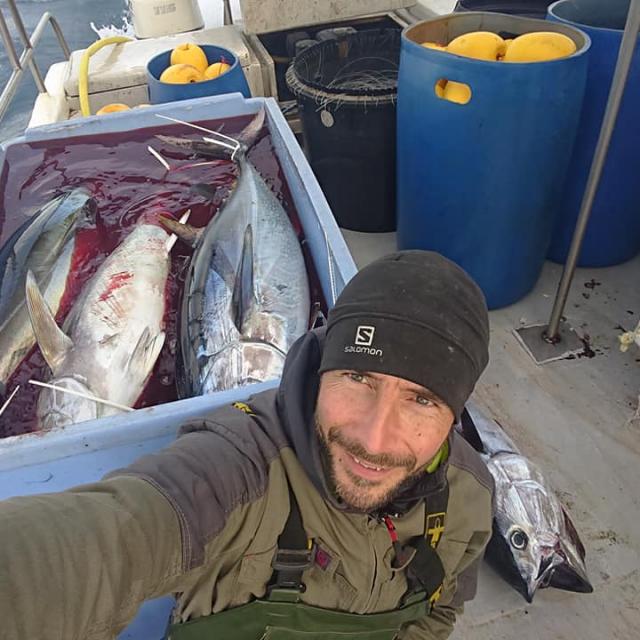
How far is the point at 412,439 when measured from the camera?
1.04 meters

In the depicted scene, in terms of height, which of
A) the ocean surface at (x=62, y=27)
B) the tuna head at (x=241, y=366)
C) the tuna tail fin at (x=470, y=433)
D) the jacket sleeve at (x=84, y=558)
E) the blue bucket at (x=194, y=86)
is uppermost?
the jacket sleeve at (x=84, y=558)

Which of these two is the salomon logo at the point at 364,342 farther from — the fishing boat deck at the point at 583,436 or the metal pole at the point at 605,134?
the metal pole at the point at 605,134

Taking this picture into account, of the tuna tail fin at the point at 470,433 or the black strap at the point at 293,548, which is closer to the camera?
the black strap at the point at 293,548

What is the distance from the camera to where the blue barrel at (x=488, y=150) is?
7.02ft

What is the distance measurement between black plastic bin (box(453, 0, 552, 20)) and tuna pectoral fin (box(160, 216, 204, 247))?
6.35ft

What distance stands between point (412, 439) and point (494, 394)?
1.50 m

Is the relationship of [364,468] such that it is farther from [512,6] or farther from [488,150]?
[512,6]

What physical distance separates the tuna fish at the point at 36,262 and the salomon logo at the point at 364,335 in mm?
1188

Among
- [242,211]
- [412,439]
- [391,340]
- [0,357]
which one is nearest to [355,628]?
[412,439]

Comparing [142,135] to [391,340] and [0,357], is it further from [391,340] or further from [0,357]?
[391,340]

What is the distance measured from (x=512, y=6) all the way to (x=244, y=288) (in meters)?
2.41

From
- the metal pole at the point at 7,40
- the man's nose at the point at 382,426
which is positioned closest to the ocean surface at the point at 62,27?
the metal pole at the point at 7,40

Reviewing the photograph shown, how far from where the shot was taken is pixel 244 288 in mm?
1991

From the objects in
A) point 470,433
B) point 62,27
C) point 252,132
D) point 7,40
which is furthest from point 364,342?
point 62,27
